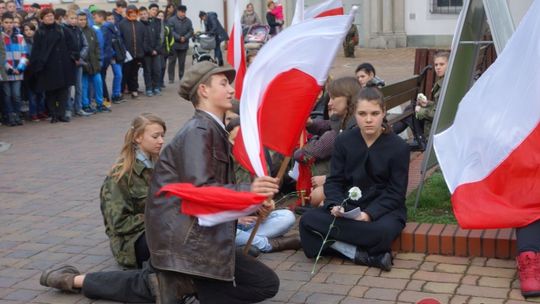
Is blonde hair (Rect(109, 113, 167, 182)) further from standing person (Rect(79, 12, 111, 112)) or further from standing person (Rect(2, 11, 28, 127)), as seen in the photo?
standing person (Rect(79, 12, 111, 112))

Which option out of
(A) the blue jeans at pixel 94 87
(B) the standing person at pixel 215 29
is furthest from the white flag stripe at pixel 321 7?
(B) the standing person at pixel 215 29

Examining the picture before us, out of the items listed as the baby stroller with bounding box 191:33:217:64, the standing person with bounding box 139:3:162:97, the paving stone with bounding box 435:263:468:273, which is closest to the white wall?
the baby stroller with bounding box 191:33:217:64

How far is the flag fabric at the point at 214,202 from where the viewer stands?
14.9ft

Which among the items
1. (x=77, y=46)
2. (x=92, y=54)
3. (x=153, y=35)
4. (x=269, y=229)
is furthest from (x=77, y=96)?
(x=269, y=229)

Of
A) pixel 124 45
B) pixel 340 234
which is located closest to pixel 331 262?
pixel 340 234

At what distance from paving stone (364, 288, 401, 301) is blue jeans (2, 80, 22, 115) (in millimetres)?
9939

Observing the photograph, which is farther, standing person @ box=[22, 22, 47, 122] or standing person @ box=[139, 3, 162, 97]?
standing person @ box=[139, 3, 162, 97]

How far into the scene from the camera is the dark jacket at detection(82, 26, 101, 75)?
15258 millimetres

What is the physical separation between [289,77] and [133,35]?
41.2ft

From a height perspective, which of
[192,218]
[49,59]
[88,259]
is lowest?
[88,259]

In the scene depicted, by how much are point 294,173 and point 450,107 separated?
60.0 inches

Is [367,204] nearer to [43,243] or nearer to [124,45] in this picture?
[43,243]

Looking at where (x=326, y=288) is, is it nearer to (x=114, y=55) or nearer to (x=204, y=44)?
(x=114, y=55)

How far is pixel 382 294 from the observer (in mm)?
5512
